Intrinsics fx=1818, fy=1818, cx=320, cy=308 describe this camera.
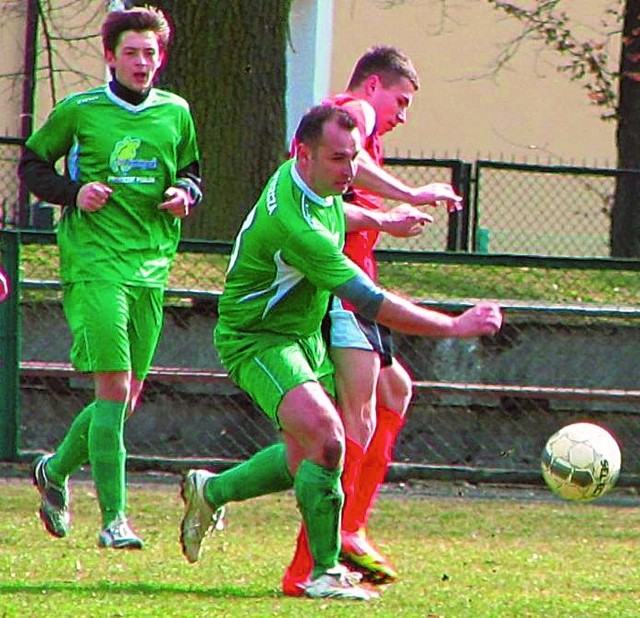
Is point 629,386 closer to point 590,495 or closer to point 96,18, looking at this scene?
point 590,495

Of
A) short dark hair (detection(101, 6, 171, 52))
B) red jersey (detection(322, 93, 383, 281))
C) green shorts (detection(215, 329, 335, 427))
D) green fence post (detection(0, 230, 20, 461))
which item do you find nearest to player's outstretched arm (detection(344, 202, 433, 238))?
red jersey (detection(322, 93, 383, 281))

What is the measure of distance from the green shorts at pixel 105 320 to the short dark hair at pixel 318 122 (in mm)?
1495

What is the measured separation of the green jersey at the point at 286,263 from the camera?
605 centimetres

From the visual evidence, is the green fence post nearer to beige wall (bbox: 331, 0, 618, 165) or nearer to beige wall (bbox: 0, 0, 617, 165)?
beige wall (bbox: 0, 0, 617, 165)

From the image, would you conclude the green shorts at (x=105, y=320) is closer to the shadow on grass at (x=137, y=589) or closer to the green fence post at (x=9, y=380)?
the shadow on grass at (x=137, y=589)

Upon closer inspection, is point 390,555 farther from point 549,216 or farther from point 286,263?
point 549,216

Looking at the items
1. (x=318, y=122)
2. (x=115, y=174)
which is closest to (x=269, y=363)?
(x=318, y=122)

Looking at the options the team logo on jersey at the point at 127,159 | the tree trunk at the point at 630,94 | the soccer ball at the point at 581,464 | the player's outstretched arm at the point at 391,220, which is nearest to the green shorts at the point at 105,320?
the team logo on jersey at the point at 127,159

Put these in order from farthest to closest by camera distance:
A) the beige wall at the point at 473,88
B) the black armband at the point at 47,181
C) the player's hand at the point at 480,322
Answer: the beige wall at the point at 473,88 → the black armband at the point at 47,181 → the player's hand at the point at 480,322

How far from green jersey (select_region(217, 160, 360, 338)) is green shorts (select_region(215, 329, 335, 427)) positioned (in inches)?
1.3

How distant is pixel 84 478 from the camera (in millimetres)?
10234

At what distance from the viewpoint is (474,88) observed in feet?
84.8

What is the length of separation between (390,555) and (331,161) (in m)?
2.31

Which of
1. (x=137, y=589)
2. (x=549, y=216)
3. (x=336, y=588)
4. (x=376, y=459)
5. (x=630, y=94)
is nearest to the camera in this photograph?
(x=336, y=588)
